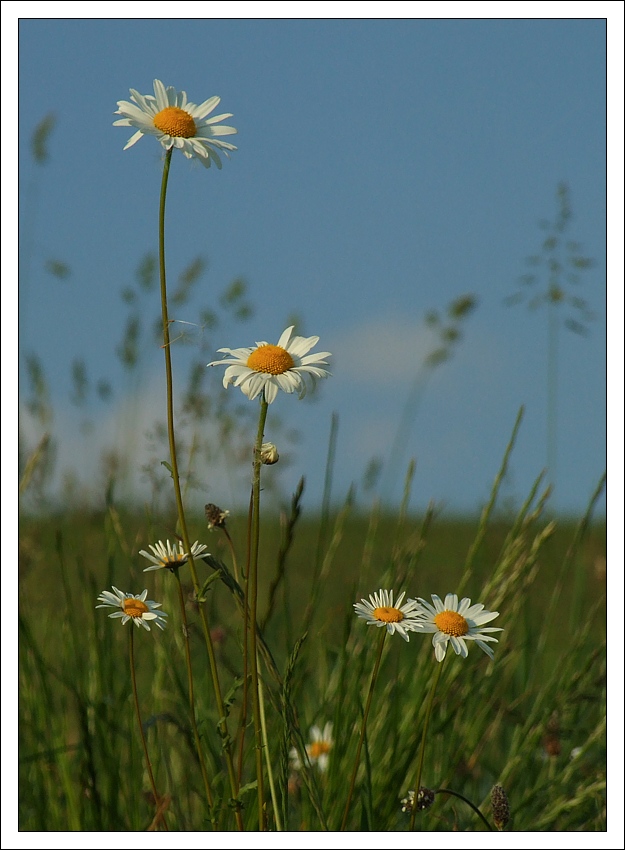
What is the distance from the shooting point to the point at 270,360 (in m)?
0.86

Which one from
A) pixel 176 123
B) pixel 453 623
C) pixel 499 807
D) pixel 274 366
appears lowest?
pixel 499 807

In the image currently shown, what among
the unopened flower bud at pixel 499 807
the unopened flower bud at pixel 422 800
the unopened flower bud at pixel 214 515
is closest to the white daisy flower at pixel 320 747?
the unopened flower bud at pixel 422 800

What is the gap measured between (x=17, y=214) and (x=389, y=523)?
1.41 metres

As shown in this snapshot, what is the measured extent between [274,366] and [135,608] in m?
0.36

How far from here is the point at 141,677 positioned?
2.06m

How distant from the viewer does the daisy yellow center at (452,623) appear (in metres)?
0.97

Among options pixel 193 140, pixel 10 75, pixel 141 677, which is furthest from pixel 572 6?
pixel 141 677

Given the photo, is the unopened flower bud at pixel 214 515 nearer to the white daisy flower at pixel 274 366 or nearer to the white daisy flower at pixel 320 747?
the white daisy flower at pixel 274 366

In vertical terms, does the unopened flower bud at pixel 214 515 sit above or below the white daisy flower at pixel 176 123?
below

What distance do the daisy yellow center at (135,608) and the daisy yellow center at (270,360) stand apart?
35cm

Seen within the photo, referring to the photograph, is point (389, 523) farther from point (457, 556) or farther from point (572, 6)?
point (572, 6)

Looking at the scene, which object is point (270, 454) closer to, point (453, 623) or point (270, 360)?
point (270, 360)

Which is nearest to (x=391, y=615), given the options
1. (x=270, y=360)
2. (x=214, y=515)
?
(x=214, y=515)

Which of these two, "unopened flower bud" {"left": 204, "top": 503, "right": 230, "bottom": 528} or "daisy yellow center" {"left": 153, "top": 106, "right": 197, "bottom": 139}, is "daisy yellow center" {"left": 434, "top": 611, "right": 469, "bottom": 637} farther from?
"daisy yellow center" {"left": 153, "top": 106, "right": 197, "bottom": 139}
